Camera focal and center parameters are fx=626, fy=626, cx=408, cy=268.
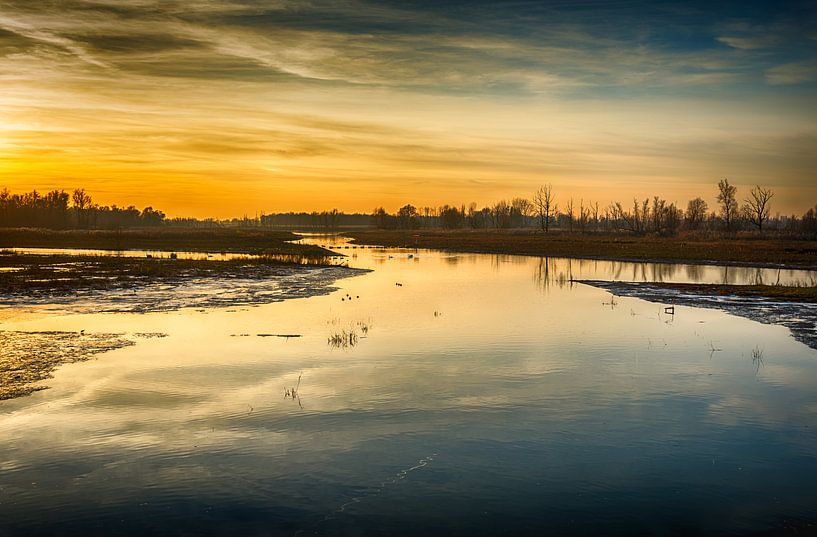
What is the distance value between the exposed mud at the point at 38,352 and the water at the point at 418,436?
73cm

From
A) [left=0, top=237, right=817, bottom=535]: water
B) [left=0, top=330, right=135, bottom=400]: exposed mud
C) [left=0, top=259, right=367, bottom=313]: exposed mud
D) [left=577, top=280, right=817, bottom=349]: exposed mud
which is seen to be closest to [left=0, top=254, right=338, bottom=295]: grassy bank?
[left=0, top=259, right=367, bottom=313]: exposed mud

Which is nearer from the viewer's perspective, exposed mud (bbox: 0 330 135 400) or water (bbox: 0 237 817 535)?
water (bbox: 0 237 817 535)

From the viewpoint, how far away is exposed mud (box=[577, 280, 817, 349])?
2607 cm

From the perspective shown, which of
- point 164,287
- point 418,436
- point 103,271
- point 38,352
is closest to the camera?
point 418,436

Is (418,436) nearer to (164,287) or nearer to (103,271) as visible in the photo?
(164,287)

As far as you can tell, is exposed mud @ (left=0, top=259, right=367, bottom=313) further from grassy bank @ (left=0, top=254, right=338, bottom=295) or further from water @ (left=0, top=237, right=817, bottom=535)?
water @ (left=0, top=237, right=817, bottom=535)

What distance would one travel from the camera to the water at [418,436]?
364 inches

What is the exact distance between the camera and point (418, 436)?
12469 millimetres

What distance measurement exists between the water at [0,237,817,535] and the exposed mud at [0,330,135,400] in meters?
0.73

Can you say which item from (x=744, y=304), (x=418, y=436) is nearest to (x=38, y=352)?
(x=418, y=436)

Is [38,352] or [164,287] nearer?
[38,352]

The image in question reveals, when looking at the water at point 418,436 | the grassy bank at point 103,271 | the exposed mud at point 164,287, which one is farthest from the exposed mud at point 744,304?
the grassy bank at point 103,271

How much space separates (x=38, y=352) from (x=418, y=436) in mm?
13508

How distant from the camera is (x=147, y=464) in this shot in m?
10.9
